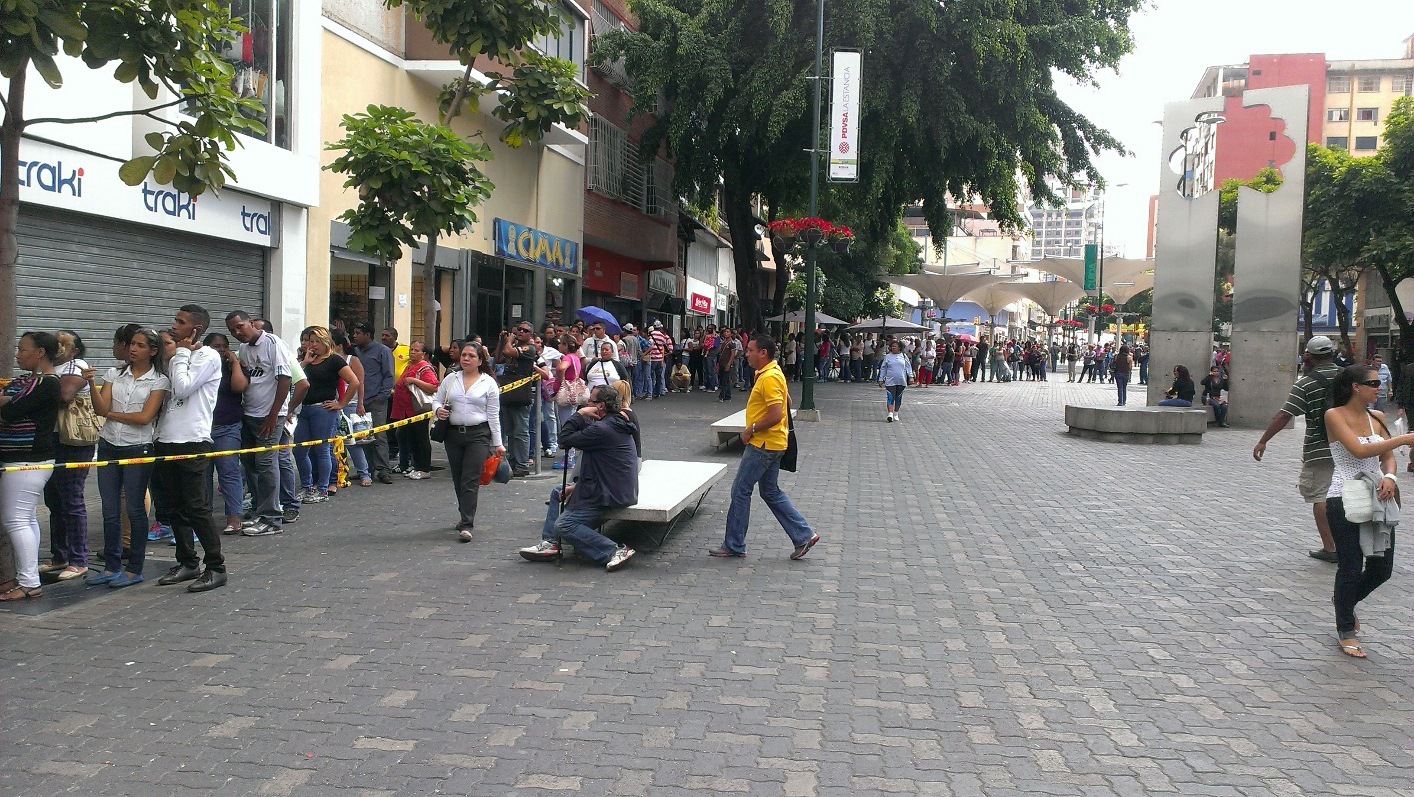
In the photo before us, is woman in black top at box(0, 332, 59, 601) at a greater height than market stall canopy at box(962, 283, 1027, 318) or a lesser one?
lesser

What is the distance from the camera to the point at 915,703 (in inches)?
193

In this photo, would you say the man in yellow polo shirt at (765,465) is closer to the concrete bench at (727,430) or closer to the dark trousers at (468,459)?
the dark trousers at (468,459)

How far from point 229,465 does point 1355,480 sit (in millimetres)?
7353

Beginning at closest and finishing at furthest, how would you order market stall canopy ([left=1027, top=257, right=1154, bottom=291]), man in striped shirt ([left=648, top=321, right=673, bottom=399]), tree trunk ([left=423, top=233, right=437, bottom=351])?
tree trunk ([left=423, top=233, right=437, bottom=351]), man in striped shirt ([left=648, top=321, right=673, bottom=399]), market stall canopy ([left=1027, top=257, right=1154, bottom=291])

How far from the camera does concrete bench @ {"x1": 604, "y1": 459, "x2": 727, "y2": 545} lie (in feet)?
25.4

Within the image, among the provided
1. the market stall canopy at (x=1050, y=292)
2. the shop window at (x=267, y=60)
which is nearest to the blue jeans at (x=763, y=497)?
the shop window at (x=267, y=60)

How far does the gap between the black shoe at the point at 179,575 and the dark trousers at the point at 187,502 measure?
0.09 metres

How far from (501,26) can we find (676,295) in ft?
88.3

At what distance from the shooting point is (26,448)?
Result: 20.7 feet

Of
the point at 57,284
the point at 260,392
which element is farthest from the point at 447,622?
the point at 57,284

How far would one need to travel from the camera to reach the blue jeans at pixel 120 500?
6.84 meters

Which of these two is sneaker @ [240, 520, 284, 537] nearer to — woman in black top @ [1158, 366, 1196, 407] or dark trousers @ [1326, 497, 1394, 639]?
dark trousers @ [1326, 497, 1394, 639]

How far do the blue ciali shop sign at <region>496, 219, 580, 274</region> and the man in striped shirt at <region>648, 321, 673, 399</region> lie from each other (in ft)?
8.37

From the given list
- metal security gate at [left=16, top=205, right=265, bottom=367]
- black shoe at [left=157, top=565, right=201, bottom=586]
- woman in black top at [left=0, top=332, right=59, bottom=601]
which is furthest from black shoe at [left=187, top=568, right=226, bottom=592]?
metal security gate at [left=16, top=205, right=265, bottom=367]
